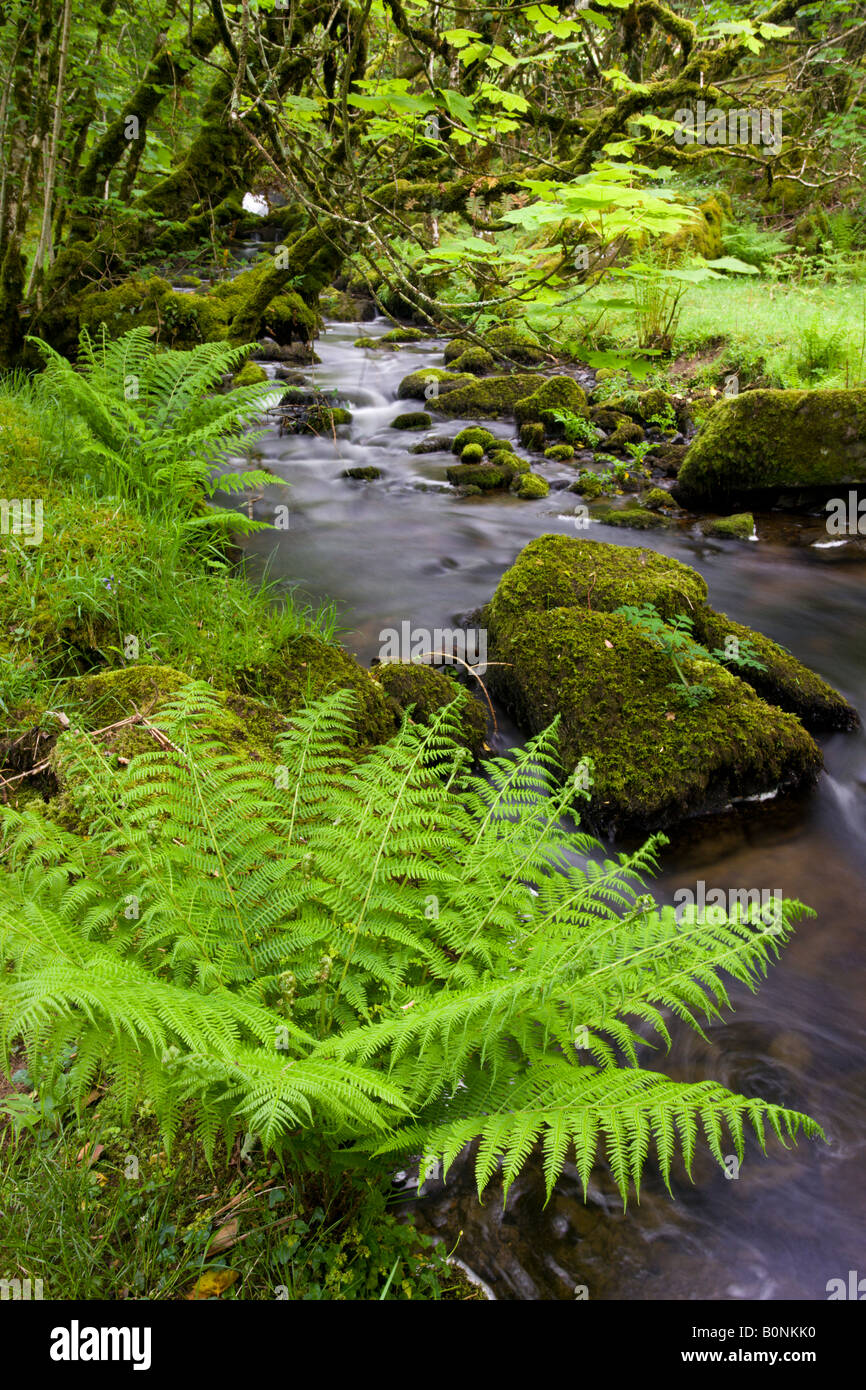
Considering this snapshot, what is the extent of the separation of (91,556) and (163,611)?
506 millimetres

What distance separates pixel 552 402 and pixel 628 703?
740 centimetres

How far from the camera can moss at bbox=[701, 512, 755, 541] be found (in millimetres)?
7855

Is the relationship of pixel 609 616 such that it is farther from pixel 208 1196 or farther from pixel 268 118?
pixel 208 1196

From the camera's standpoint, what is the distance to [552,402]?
34.5 feet

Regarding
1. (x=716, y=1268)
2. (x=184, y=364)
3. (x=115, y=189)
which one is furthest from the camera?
(x=115, y=189)

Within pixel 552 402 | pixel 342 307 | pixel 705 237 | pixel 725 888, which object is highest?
pixel 705 237

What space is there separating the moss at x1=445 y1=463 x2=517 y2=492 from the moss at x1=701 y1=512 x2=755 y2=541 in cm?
238

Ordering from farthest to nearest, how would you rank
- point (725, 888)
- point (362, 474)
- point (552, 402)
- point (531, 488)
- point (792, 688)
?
1. point (552, 402)
2. point (362, 474)
3. point (531, 488)
4. point (792, 688)
5. point (725, 888)

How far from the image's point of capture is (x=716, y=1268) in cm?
230

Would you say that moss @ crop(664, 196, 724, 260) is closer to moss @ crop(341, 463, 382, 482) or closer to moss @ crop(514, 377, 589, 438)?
moss @ crop(514, 377, 589, 438)

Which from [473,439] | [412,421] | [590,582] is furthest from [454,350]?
[590,582]

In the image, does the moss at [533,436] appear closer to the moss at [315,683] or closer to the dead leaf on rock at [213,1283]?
the moss at [315,683]

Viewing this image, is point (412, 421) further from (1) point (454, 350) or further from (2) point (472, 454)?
(1) point (454, 350)

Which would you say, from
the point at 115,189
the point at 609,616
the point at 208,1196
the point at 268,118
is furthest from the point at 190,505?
the point at 115,189
